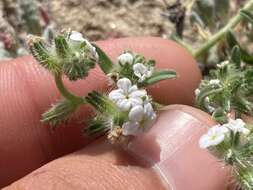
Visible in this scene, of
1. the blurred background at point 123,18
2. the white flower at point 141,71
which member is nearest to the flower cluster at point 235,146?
the white flower at point 141,71

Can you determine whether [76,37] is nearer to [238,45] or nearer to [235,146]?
[235,146]

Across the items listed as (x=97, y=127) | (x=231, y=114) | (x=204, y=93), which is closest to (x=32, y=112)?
(x=97, y=127)

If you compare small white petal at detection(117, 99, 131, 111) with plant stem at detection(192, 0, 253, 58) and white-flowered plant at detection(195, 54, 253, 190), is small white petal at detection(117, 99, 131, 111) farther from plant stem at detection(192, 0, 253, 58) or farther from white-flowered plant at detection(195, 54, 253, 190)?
plant stem at detection(192, 0, 253, 58)

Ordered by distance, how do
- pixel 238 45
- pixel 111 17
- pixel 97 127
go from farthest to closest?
1. pixel 111 17
2. pixel 238 45
3. pixel 97 127

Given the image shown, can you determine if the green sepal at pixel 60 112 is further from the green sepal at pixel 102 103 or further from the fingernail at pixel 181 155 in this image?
the fingernail at pixel 181 155

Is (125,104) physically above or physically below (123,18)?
above

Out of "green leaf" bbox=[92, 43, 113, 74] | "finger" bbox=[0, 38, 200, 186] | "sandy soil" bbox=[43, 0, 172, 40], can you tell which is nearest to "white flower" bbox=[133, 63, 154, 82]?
"green leaf" bbox=[92, 43, 113, 74]
